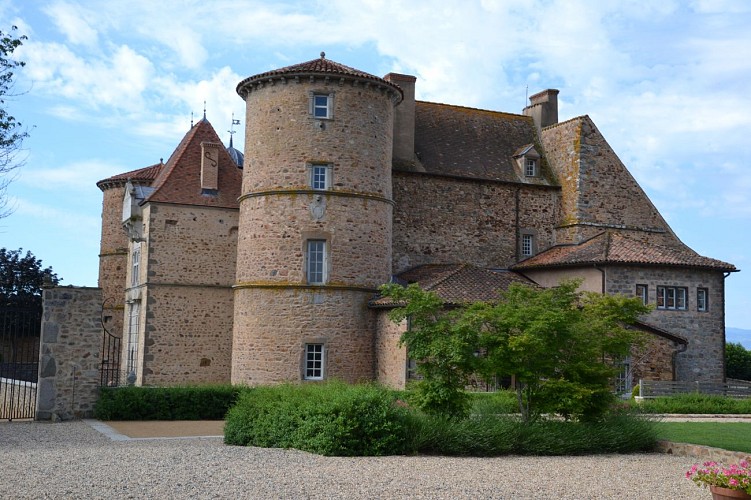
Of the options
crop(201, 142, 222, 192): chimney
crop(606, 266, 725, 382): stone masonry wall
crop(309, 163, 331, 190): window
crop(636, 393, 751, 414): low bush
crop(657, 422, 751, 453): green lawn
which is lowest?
crop(657, 422, 751, 453): green lawn

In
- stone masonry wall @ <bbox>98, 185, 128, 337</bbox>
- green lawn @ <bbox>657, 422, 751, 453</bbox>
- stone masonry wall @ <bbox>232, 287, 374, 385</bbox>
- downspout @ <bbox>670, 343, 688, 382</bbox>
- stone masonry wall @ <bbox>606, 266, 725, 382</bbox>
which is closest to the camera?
green lawn @ <bbox>657, 422, 751, 453</bbox>

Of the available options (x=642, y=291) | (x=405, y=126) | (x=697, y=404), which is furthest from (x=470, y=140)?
(x=697, y=404)

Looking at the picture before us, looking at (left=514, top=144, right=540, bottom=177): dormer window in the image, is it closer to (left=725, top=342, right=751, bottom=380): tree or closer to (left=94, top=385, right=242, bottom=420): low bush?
(left=725, top=342, right=751, bottom=380): tree

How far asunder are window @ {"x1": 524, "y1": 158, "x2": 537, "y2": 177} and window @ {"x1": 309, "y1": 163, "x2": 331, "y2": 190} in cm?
1006

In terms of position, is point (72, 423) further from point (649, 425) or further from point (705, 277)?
point (705, 277)

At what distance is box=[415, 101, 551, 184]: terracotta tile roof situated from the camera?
32.8 meters

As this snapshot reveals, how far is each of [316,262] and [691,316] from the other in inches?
545

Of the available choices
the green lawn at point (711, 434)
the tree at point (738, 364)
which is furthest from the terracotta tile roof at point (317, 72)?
the tree at point (738, 364)

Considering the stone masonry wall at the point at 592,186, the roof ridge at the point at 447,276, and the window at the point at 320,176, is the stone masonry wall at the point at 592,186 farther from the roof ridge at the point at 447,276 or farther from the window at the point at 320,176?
the window at the point at 320,176

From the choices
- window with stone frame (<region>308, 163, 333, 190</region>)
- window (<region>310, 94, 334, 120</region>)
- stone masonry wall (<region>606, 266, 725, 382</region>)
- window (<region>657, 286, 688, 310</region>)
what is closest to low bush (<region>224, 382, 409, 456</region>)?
window with stone frame (<region>308, 163, 333, 190</region>)

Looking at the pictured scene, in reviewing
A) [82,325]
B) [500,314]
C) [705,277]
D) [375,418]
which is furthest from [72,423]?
[705,277]

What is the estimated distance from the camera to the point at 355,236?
90.3 ft

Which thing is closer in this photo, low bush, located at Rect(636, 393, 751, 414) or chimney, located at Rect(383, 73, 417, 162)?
low bush, located at Rect(636, 393, 751, 414)

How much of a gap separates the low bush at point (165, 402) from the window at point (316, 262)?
542 centimetres
